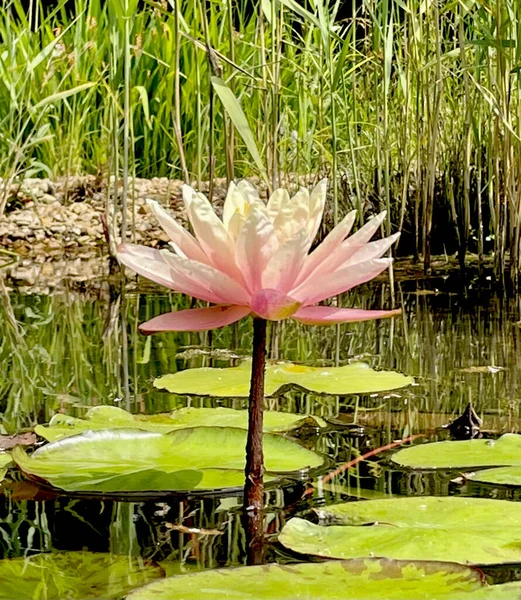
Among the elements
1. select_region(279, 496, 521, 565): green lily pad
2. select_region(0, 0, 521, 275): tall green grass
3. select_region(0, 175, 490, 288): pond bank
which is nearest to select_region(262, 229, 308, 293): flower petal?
select_region(279, 496, 521, 565): green lily pad

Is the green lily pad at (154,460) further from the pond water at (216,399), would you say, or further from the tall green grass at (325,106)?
Answer: the tall green grass at (325,106)

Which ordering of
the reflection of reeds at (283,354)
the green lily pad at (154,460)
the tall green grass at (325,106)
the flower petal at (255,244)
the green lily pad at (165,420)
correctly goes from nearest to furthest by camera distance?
the flower petal at (255,244) < the green lily pad at (154,460) < the green lily pad at (165,420) < the reflection of reeds at (283,354) < the tall green grass at (325,106)

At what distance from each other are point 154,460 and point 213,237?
0.29m

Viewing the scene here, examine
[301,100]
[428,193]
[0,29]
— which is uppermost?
[0,29]

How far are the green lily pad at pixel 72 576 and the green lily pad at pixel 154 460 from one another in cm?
16

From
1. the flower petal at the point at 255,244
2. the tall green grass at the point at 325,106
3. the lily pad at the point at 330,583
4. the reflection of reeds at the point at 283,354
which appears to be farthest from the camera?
the tall green grass at the point at 325,106

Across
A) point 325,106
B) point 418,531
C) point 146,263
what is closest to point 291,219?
point 146,263

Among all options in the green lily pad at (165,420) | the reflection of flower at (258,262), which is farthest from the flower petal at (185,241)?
the green lily pad at (165,420)

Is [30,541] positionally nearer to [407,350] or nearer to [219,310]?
[219,310]

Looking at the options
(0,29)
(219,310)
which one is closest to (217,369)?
(219,310)

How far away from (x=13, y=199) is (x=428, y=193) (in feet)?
7.09

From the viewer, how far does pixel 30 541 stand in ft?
2.53

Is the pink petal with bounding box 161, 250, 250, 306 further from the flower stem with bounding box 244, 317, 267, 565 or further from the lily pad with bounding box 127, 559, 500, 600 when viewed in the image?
the lily pad with bounding box 127, 559, 500, 600

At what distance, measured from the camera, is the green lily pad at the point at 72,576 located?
661 millimetres
